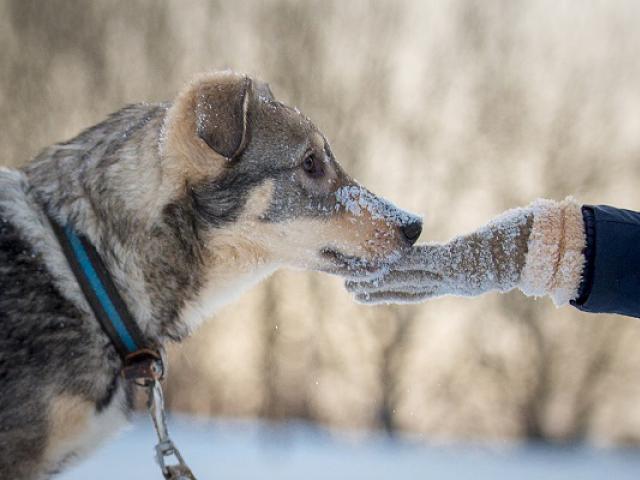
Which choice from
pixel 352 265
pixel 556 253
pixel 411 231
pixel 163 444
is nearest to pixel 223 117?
pixel 352 265

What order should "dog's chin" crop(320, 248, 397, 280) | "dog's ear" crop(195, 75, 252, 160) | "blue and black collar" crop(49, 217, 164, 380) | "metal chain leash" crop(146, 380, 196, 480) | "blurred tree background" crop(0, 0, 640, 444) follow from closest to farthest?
"metal chain leash" crop(146, 380, 196, 480) < "blue and black collar" crop(49, 217, 164, 380) < "dog's ear" crop(195, 75, 252, 160) < "dog's chin" crop(320, 248, 397, 280) < "blurred tree background" crop(0, 0, 640, 444)

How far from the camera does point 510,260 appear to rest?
273 cm

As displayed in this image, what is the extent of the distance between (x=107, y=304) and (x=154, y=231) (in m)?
0.34

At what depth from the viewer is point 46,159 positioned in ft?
9.25

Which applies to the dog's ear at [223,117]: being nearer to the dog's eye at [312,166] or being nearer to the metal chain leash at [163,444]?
the dog's eye at [312,166]

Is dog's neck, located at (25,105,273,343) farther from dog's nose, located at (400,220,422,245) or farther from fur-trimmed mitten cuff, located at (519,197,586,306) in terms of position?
fur-trimmed mitten cuff, located at (519,197,586,306)

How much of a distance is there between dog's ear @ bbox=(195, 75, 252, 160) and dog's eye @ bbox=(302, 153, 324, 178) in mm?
339

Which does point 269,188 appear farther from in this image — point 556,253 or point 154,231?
point 556,253

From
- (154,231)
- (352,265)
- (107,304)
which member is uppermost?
(352,265)

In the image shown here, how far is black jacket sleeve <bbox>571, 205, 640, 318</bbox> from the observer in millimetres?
2578

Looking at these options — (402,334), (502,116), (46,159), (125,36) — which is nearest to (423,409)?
(402,334)

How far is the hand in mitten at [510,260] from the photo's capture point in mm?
2658

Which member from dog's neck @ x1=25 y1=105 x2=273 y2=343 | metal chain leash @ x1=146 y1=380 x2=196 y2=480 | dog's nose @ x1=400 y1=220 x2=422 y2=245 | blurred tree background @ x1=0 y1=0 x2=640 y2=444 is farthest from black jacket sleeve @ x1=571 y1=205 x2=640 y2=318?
blurred tree background @ x1=0 y1=0 x2=640 y2=444

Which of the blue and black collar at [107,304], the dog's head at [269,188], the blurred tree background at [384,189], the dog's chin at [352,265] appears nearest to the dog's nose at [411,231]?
the dog's head at [269,188]
